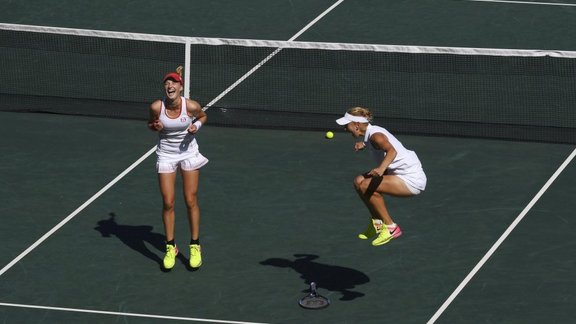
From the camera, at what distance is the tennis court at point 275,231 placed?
20.2 metres

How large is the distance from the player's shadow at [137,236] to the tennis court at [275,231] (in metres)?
0.03

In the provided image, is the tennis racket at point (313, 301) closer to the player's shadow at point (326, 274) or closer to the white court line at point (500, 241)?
→ the player's shadow at point (326, 274)

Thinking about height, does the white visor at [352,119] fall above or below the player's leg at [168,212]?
above

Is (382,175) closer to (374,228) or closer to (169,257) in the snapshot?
(374,228)

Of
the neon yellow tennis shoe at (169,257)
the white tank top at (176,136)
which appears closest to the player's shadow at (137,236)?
the neon yellow tennis shoe at (169,257)

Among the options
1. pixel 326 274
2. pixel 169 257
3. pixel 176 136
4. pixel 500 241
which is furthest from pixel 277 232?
pixel 500 241

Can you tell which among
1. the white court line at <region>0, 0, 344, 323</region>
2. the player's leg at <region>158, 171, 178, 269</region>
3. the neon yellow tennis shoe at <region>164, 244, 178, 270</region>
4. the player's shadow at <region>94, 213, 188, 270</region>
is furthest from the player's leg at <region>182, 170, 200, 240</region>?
the white court line at <region>0, 0, 344, 323</region>

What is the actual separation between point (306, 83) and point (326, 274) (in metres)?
7.08

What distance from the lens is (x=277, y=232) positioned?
2245 centimetres

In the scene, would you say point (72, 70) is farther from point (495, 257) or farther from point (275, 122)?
point (495, 257)

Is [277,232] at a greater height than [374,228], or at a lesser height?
lesser

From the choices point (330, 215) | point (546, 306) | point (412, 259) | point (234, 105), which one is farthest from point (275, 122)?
point (546, 306)

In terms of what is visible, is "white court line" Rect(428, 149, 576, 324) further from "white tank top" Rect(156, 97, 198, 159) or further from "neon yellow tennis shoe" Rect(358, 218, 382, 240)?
"white tank top" Rect(156, 97, 198, 159)

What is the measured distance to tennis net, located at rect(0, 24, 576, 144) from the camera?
26297 millimetres
